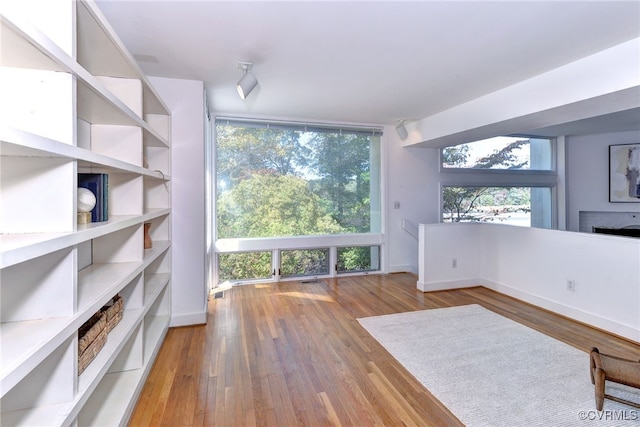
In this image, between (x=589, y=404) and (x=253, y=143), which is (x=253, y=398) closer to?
(x=589, y=404)

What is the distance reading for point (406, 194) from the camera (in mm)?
4750

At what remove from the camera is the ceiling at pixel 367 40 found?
1714mm

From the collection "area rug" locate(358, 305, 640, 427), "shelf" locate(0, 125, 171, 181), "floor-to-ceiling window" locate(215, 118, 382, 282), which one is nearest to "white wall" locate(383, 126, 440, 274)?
"floor-to-ceiling window" locate(215, 118, 382, 282)

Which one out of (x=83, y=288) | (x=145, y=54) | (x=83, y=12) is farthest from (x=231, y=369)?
(x=145, y=54)

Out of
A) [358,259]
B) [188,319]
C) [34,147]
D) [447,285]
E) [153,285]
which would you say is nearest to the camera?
[34,147]

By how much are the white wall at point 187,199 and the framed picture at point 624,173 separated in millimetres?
6168

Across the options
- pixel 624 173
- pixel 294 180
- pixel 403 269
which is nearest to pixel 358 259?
pixel 403 269

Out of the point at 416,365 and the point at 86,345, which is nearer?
the point at 86,345

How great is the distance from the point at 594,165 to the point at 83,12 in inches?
265

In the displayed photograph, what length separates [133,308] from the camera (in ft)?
6.44

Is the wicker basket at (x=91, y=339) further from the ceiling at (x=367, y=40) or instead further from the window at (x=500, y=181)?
the window at (x=500, y=181)

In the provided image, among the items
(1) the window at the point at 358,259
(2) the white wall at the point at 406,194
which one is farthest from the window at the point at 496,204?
(1) the window at the point at 358,259

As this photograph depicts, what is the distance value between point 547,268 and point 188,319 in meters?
3.79

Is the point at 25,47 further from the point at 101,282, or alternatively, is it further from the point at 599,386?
the point at 599,386
